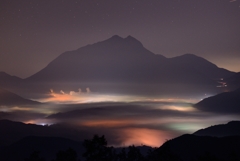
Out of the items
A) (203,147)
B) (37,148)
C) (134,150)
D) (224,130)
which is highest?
(224,130)

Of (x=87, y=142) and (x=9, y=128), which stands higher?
(x=9, y=128)

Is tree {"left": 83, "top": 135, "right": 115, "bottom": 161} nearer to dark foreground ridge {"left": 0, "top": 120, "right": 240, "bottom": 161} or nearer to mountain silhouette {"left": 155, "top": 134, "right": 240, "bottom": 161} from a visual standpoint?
dark foreground ridge {"left": 0, "top": 120, "right": 240, "bottom": 161}

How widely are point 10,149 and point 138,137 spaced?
2702 inches

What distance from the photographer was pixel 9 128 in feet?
646

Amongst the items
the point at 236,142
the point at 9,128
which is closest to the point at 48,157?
the point at 9,128

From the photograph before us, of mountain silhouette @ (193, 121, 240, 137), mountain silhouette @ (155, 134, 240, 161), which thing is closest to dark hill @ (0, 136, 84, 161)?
mountain silhouette @ (193, 121, 240, 137)

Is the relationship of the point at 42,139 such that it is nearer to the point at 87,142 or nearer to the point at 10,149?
the point at 10,149

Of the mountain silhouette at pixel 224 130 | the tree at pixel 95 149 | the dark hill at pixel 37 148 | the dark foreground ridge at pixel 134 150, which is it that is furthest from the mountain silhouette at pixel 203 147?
the dark hill at pixel 37 148

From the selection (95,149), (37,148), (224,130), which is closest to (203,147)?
(224,130)

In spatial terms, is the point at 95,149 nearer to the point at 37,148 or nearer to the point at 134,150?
the point at 134,150

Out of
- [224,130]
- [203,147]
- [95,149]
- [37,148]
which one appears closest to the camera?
[95,149]

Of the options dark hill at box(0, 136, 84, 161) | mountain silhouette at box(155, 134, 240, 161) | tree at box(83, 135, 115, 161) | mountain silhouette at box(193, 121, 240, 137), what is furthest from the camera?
dark hill at box(0, 136, 84, 161)

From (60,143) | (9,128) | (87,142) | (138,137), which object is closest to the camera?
(87,142)

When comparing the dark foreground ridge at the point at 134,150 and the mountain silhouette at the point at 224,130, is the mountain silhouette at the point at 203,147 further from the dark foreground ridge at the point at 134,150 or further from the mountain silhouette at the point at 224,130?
the mountain silhouette at the point at 224,130
